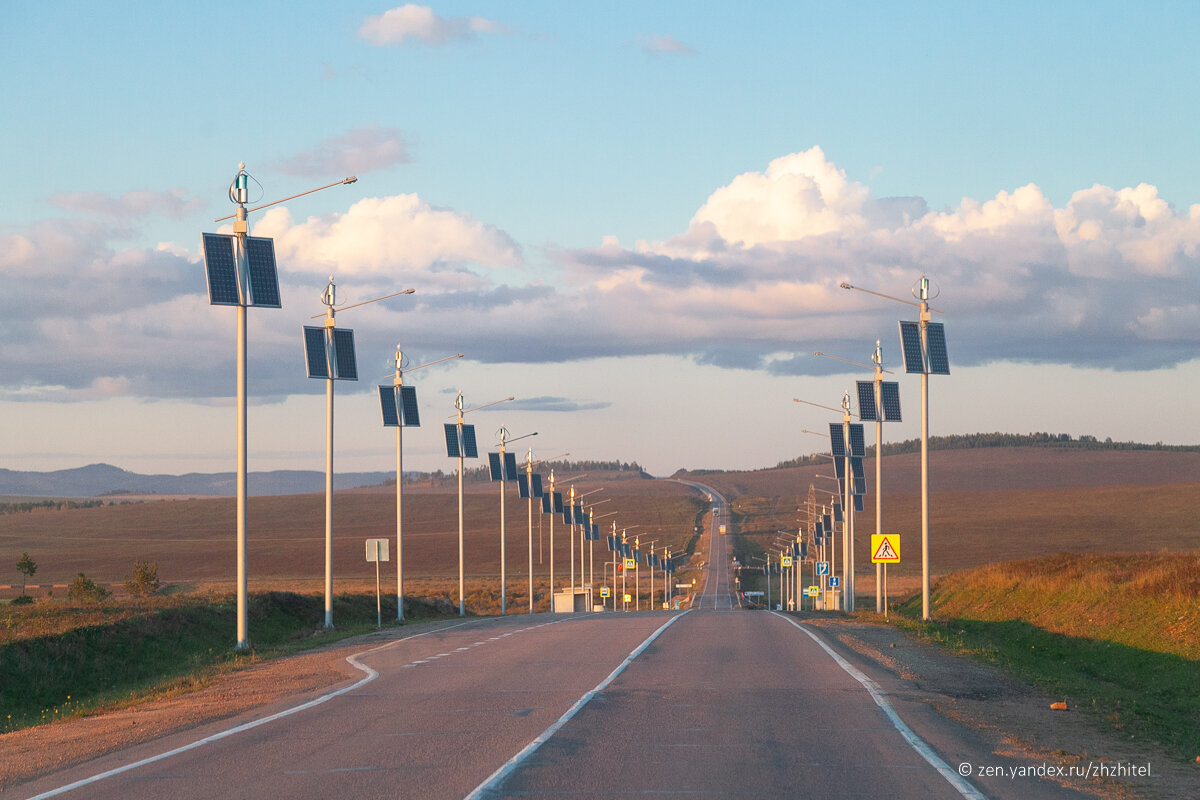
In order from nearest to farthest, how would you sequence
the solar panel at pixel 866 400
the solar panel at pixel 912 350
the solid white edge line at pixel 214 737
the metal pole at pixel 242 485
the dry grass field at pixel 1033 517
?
the solid white edge line at pixel 214 737
the metal pole at pixel 242 485
the solar panel at pixel 912 350
the solar panel at pixel 866 400
the dry grass field at pixel 1033 517

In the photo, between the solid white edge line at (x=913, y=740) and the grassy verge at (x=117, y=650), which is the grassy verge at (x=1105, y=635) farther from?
the grassy verge at (x=117, y=650)

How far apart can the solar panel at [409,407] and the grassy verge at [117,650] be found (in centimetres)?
1104

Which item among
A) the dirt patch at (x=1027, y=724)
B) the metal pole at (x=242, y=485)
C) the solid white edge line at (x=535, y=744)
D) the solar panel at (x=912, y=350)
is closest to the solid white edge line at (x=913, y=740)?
the dirt patch at (x=1027, y=724)

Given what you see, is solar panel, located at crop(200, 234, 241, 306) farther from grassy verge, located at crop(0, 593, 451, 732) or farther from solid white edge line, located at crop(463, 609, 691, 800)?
solid white edge line, located at crop(463, 609, 691, 800)

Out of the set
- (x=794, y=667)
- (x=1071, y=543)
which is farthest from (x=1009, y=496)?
(x=794, y=667)

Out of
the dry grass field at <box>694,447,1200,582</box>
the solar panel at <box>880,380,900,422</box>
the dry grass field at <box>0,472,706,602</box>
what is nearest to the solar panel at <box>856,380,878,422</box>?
the solar panel at <box>880,380,900,422</box>

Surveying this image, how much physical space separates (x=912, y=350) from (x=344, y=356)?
17221mm

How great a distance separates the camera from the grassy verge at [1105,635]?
17891mm

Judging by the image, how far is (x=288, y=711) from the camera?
15375mm

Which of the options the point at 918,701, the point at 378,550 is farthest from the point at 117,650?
the point at 918,701

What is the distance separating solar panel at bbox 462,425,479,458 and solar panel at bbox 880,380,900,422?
755 inches

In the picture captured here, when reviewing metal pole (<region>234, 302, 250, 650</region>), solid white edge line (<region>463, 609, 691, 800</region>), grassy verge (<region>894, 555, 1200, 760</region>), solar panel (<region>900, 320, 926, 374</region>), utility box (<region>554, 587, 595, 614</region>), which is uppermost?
solar panel (<region>900, 320, 926, 374</region>)

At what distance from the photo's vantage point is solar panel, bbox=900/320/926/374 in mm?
36938

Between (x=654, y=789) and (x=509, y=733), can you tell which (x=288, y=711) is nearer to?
(x=509, y=733)
